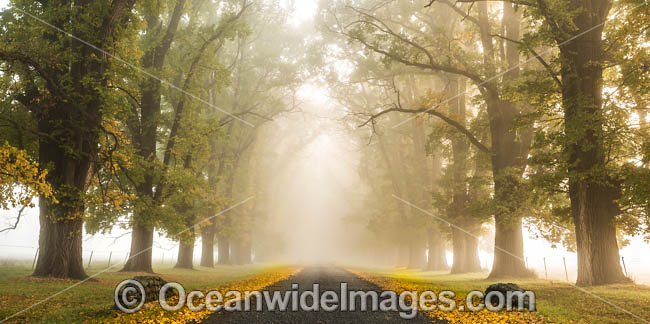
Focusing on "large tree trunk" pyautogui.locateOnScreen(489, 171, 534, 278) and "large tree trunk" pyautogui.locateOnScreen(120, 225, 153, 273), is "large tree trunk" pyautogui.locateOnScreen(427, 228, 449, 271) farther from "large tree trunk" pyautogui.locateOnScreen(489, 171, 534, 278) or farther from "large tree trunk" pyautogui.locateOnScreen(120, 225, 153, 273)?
"large tree trunk" pyautogui.locateOnScreen(120, 225, 153, 273)

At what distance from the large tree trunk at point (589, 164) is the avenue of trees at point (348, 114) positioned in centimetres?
6

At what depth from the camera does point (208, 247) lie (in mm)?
31203

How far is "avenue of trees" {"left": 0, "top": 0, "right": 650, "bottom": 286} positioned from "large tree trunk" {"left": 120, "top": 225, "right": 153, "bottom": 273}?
0.10 metres

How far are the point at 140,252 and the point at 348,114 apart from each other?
13.1 m

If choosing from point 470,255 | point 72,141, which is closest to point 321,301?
point 72,141

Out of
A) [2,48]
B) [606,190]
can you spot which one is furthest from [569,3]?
[2,48]

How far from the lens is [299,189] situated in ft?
381

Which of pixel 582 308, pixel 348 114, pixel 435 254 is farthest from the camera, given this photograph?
pixel 435 254

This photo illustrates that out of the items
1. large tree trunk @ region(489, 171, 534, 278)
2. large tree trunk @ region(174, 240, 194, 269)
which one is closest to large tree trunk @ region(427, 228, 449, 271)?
large tree trunk @ region(489, 171, 534, 278)

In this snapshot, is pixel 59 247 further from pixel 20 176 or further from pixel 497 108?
pixel 497 108

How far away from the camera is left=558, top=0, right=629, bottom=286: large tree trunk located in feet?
39.4

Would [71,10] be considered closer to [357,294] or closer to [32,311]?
[32,311]

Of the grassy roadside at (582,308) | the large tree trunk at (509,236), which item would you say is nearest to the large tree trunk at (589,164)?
the grassy roadside at (582,308)

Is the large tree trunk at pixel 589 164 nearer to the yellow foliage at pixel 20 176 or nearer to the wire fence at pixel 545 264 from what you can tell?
the wire fence at pixel 545 264
